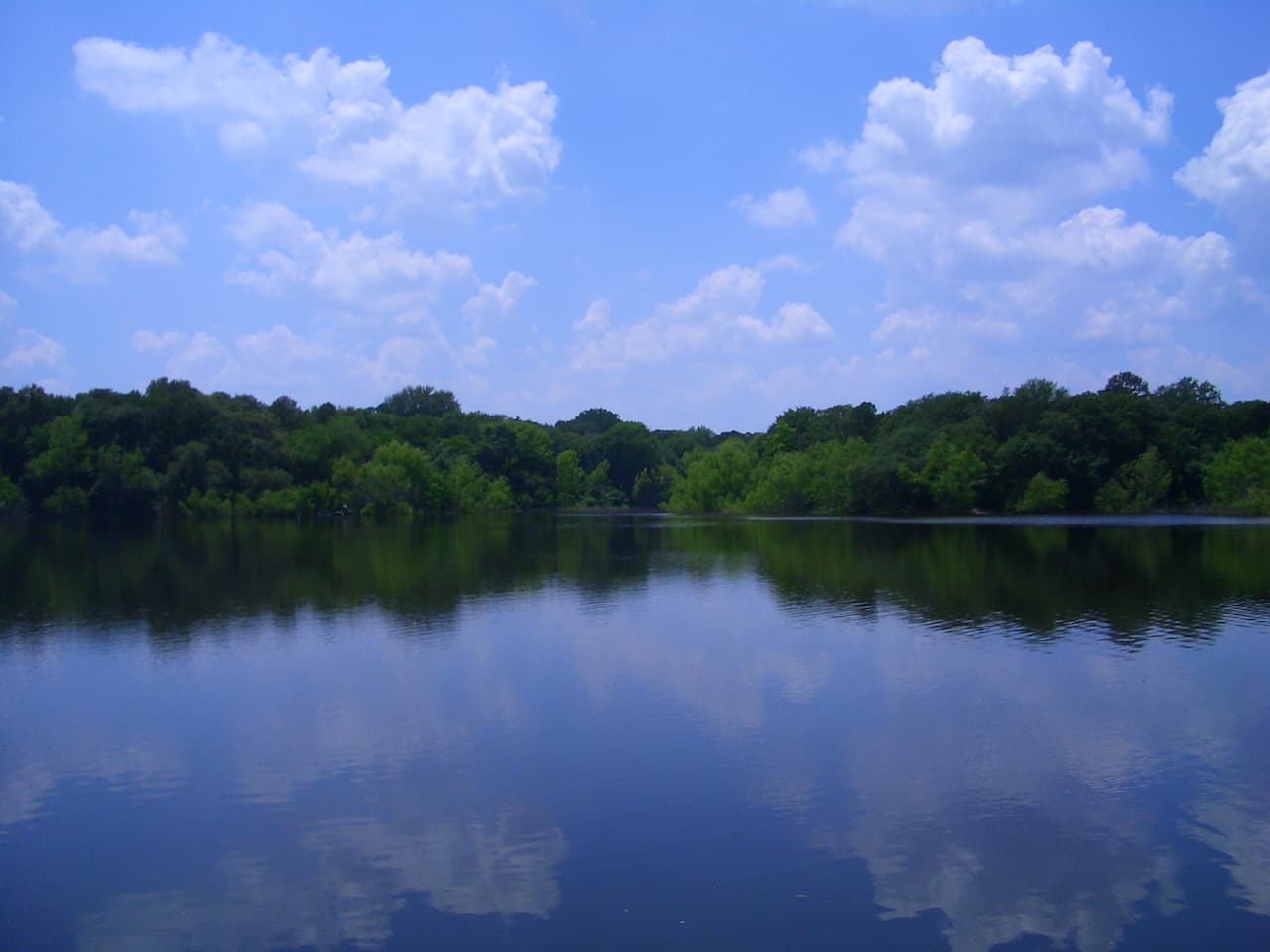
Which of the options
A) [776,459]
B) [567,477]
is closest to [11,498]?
[567,477]

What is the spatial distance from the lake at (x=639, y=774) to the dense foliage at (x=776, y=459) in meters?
49.4

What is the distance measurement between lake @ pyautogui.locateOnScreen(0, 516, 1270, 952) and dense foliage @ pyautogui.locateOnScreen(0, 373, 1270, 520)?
49375mm

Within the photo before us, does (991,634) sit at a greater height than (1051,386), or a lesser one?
lesser

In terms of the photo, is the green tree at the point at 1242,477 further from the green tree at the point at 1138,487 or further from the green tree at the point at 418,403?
the green tree at the point at 418,403

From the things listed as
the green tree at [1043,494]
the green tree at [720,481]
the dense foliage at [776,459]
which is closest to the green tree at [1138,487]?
the dense foliage at [776,459]

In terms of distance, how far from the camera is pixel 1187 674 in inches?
604

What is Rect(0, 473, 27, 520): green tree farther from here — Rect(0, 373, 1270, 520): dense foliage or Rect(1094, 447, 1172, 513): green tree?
Rect(1094, 447, 1172, 513): green tree

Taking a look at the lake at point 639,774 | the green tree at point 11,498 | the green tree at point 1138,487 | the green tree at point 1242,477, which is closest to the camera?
the lake at point 639,774

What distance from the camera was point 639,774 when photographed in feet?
35.1

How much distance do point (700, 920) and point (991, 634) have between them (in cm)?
1323

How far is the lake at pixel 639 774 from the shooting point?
7680 millimetres

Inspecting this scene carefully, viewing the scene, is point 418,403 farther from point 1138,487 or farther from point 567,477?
point 1138,487

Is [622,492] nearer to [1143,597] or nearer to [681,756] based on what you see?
[1143,597]

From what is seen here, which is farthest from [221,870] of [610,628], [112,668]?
[610,628]
